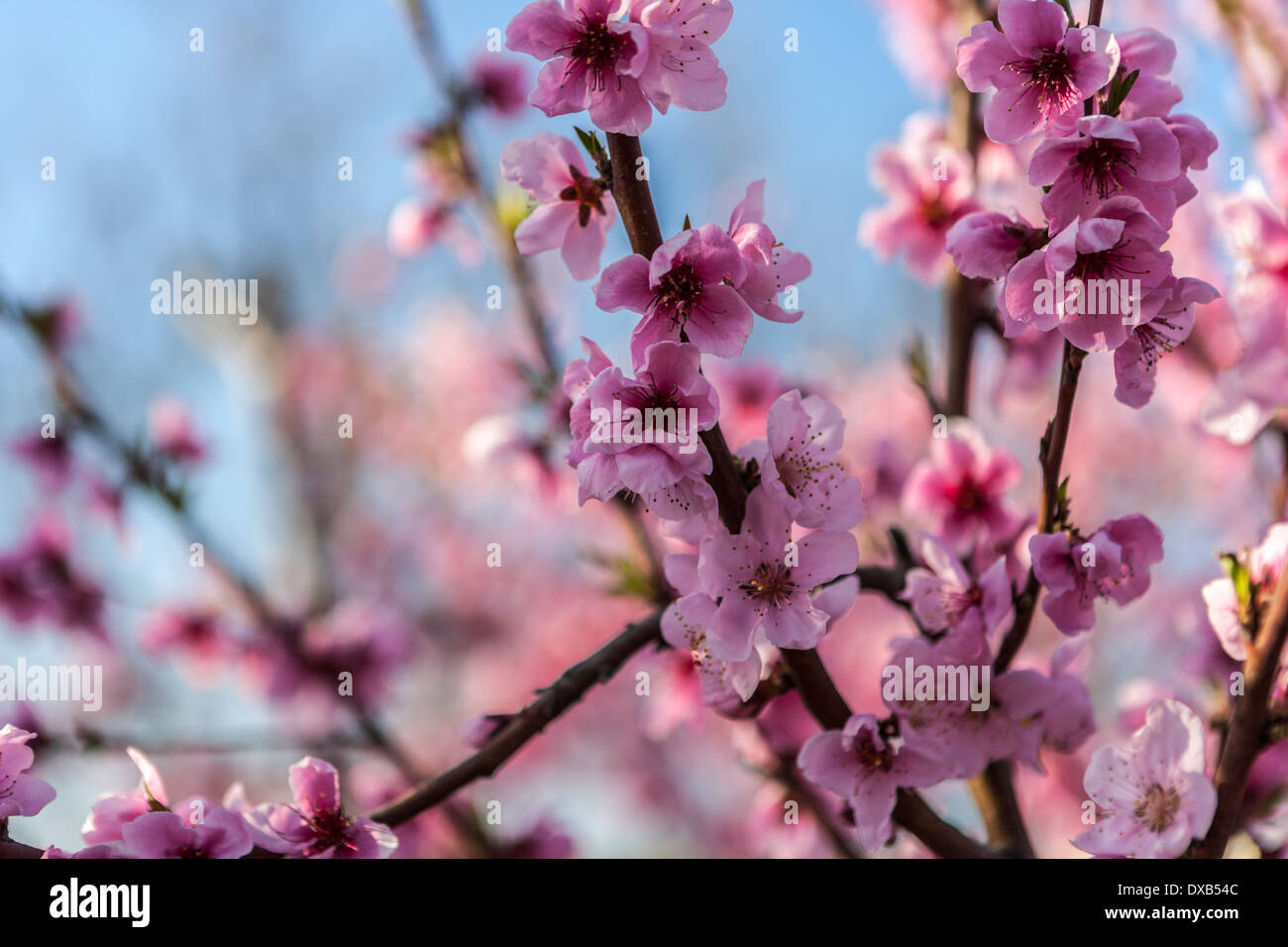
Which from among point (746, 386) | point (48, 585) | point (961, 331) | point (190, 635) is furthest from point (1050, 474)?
point (48, 585)

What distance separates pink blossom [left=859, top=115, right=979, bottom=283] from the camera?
71.5 inches

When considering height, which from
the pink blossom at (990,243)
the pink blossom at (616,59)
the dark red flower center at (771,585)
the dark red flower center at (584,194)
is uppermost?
the pink blossom at (616,59)

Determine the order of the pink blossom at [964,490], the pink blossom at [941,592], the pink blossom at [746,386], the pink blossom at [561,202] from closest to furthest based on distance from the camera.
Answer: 1. the pink blossom at [561,202]
2. the pink blossom at [941,592]
3. the pink blossom at [964,490]
4. the pink blossom at [746,386]

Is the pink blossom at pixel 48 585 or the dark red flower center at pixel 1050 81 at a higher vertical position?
the dark red flower center at pixel 1050 81

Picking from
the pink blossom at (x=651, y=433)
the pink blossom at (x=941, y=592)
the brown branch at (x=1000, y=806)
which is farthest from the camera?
the brown branch at (x=1000, y=806)

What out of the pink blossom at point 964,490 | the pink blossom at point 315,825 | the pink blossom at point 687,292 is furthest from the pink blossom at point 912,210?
the pink blossom at point 315,825

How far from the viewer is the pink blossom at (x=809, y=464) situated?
0.99m

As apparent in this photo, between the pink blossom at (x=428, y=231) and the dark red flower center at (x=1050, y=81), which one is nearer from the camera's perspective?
the dark red flower center at (x=1050, y=81)

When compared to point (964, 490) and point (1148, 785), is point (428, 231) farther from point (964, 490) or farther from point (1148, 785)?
point (1148, 785)

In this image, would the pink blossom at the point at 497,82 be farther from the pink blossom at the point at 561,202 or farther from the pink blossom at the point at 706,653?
the pink blossom at the point at 706,653

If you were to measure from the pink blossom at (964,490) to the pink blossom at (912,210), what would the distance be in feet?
1.42

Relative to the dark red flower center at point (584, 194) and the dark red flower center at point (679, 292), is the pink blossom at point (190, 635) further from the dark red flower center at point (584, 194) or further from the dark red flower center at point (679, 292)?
the dark red flower center at point (679, 292)

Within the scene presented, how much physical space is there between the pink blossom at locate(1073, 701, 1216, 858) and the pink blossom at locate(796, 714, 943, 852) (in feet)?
0.60
